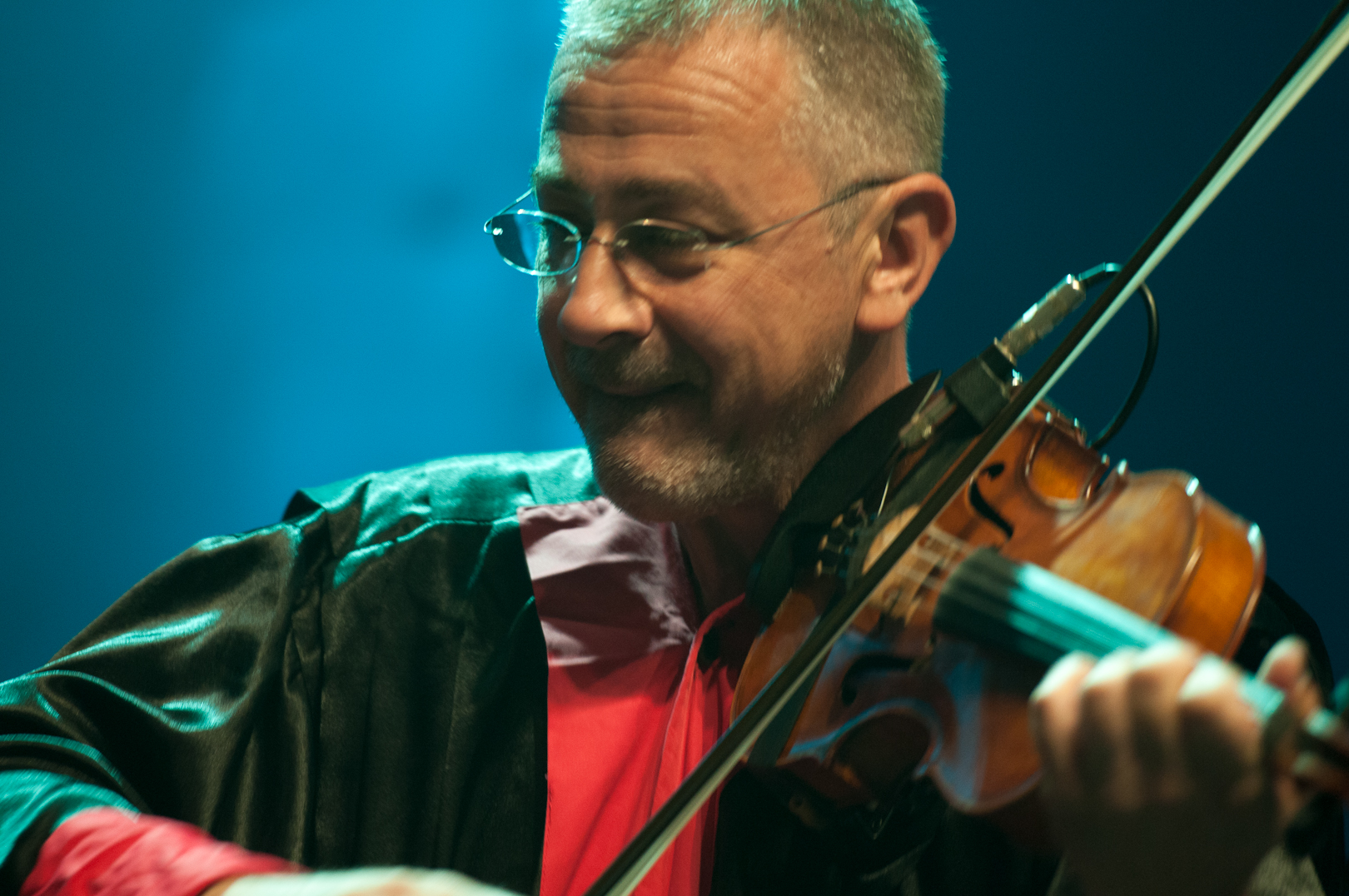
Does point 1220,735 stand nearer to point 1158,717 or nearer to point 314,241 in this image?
point 1158,717

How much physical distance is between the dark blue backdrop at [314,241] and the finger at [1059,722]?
0.66 m

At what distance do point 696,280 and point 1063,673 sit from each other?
0.44 m

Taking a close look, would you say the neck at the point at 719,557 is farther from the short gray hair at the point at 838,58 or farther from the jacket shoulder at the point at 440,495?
the short gray hair at the point at 838,58

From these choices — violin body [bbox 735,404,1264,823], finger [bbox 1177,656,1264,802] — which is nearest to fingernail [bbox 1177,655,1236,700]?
finger [bbox 1177,656,1264,802]

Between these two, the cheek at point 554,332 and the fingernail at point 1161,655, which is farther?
the cheek at point 554,332

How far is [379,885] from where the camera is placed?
586 mm

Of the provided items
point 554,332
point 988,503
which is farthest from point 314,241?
point 988,503

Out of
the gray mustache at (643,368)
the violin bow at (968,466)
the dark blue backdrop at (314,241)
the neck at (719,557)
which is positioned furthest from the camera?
the dark blue backdrop at (314,241)

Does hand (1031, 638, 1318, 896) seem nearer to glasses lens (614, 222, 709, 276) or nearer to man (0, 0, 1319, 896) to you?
man (0, 0, 1319, 896)

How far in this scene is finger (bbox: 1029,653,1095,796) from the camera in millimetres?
547

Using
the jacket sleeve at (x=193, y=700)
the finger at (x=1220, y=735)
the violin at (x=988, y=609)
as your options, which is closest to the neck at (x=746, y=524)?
the violin at (x=988, y=609)

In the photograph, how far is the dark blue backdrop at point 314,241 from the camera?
1.17 metres

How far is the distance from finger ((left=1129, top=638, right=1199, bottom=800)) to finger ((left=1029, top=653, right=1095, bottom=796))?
0.10ft

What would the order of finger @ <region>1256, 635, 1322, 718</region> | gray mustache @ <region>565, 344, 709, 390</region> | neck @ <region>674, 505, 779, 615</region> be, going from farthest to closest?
neck @ <region>674, 505, 779, 615</region> → gray mustache @ <region>565, 344, 709, 390</region> → finger @ <region>1256, 635, 1322, 718</region>
